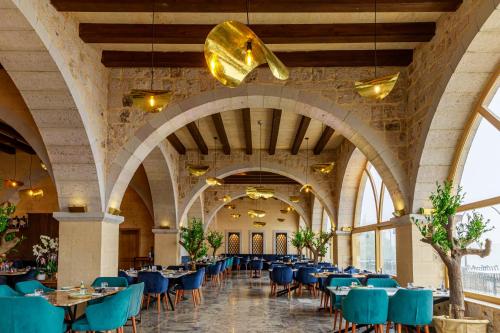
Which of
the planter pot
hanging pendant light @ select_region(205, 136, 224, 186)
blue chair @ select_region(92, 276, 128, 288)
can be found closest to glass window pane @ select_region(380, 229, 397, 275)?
hanging pendant light @ select_region(205, 136, 224, 186)

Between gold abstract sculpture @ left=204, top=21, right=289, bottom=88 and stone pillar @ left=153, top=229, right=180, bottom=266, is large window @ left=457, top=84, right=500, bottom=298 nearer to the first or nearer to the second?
gold abstract sculpture @ left=204, top=21, right=289, bottom=88

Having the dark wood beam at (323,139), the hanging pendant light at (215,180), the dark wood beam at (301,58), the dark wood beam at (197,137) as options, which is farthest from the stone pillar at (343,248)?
the dark wood beam at (301,58)

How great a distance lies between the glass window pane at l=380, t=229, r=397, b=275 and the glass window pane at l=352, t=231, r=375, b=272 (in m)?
0.70

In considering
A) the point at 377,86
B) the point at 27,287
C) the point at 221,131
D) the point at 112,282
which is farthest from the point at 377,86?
the point at 221,131

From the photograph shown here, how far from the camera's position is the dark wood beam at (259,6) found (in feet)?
18.4

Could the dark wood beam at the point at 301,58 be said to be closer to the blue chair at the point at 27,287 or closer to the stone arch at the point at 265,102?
the stone arch at the point at 265,102

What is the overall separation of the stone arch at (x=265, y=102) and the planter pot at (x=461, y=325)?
109 inches

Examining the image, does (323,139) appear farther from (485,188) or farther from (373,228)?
(485,188)

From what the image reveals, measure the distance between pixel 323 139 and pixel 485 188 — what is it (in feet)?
19.7

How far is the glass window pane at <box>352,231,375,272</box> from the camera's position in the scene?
11867 mm

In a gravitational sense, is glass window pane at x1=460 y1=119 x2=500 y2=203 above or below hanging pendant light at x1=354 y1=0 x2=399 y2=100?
below

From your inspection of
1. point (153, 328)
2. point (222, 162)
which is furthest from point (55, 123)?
point (222, 162)

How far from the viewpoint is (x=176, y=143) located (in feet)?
41.8

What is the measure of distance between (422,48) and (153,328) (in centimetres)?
534
